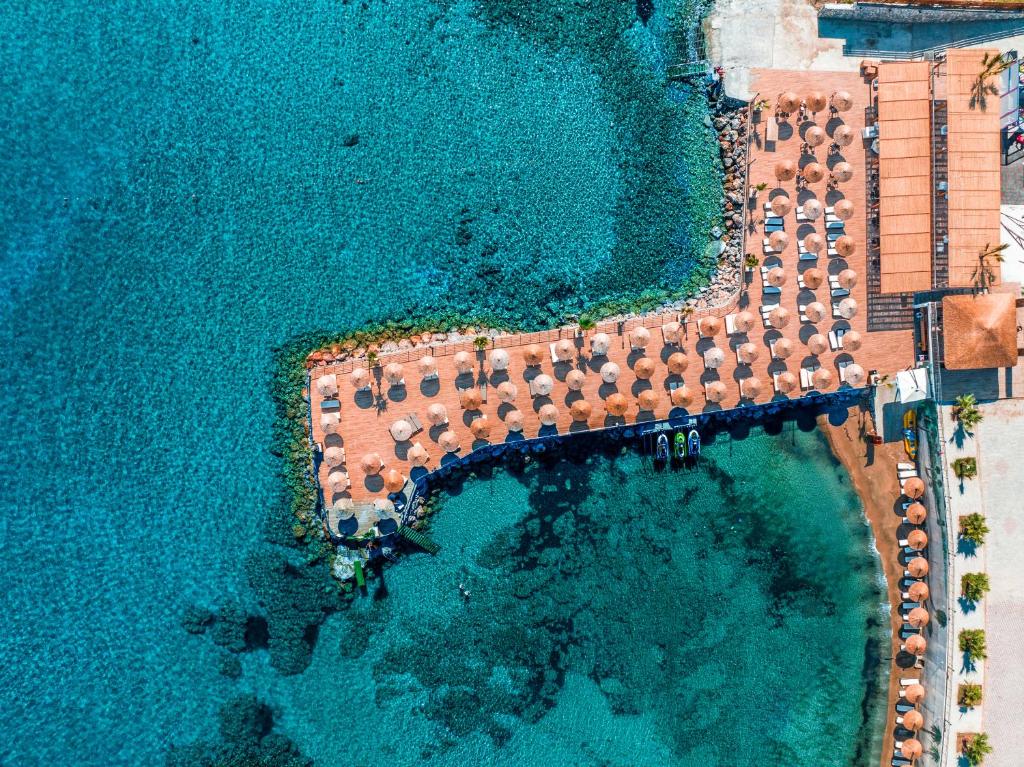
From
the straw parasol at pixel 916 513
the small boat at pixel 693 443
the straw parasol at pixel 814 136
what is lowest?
the straw parasol at pixel 916 513

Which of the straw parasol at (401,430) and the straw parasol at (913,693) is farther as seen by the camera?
the straw parasol at (913,693)

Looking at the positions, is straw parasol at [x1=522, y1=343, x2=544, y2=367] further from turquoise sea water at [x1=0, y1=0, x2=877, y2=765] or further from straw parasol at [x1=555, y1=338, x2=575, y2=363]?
turquoise sea water at [x1=0, y1=0, x2=877, y2=765]

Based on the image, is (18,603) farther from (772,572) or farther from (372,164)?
(772,572)

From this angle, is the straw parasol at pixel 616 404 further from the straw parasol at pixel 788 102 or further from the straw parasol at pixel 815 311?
the straw parasol at pixel 788 102

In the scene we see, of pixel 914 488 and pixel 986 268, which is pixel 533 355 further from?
pixel 986 268

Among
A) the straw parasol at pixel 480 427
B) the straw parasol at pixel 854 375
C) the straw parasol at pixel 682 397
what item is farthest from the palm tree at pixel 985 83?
the straw parasol at pixel 480 427

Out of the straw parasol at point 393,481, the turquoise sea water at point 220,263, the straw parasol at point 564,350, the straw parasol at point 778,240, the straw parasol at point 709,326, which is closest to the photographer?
the turquoise sea water at point 220,263

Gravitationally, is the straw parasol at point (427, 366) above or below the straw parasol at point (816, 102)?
below

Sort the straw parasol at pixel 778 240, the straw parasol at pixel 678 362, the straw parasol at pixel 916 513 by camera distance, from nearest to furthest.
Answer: the straw parasol at pixel 678 362
the straw parasol at pixel 778 240
the straw parasol at pixel 916 513
